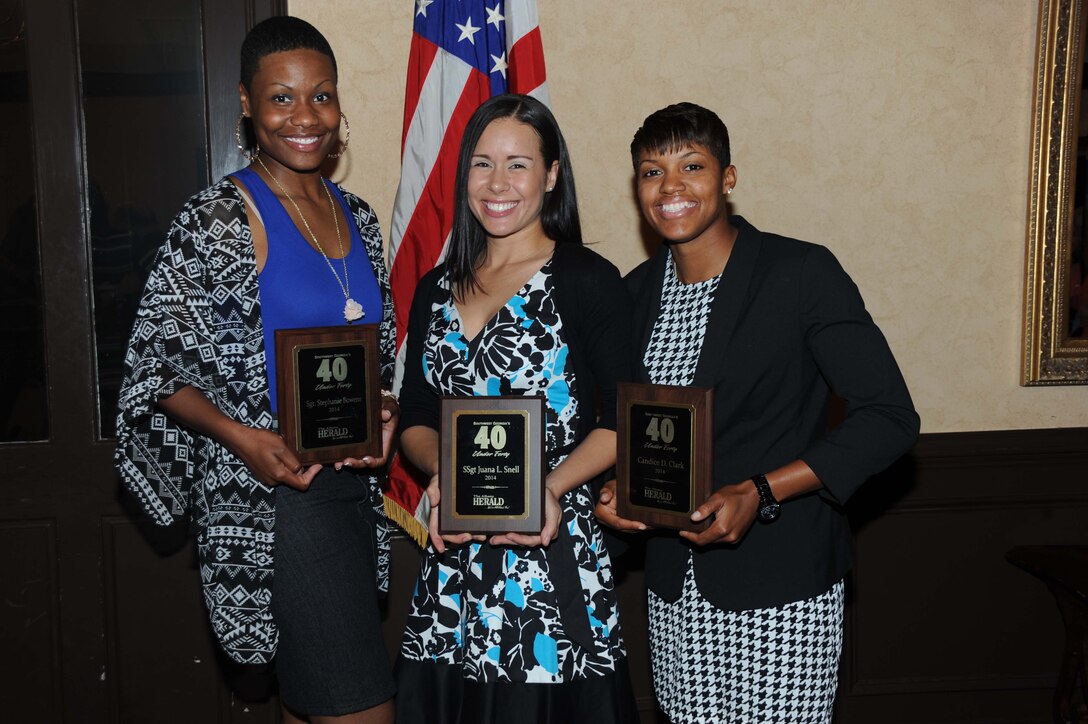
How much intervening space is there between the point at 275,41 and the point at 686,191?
3.33ft

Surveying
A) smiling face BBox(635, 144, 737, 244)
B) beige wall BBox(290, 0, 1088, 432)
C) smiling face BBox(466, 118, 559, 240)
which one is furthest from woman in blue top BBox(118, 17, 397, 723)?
beige wall BBox(290, 0, 1088, 432)

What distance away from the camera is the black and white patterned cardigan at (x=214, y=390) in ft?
7.26

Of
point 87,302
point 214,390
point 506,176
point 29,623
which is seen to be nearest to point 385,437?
point 214,390

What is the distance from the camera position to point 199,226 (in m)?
2.23

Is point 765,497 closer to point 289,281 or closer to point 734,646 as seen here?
point 734,646

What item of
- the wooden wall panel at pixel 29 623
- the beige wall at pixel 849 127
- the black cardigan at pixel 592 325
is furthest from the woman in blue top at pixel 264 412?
the wooden wall panel at pixel 29 623

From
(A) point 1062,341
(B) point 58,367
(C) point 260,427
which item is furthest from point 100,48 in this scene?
(A) point 1062,341

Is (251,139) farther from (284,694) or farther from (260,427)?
(284,694)

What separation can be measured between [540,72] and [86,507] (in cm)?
214

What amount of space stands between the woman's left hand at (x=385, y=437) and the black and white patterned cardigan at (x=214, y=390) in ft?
0.65

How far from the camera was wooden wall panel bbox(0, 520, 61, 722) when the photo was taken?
3.46 m

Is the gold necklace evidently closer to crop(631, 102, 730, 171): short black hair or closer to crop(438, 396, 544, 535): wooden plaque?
crop(438, 396, 544, 535): wooden plaque

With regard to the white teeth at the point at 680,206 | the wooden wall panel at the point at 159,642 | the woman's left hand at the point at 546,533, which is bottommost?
the wooden wall panel at the point at 159,642

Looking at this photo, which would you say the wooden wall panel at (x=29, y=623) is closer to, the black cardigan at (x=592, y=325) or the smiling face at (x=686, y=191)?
the black cardigan at (x=592, y=325)
